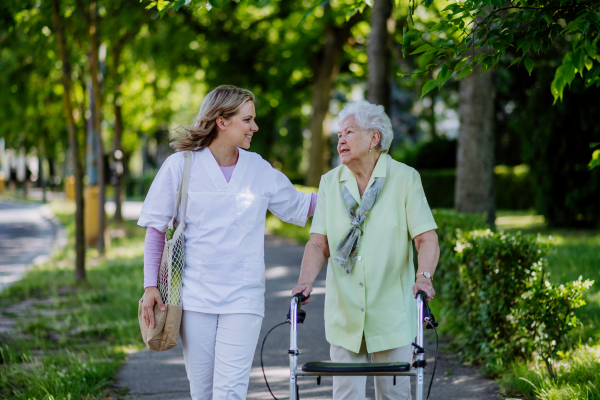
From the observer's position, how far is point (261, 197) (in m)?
3.40

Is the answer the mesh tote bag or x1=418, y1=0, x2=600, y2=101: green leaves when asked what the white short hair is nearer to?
x1=418, y1=0, x2=600, y2=101: green leaves

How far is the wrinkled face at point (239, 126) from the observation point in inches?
132

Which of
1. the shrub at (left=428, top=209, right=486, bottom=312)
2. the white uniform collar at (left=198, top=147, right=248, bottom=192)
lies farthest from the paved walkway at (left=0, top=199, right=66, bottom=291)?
the white uniform collar at (left=198, top=147, right=248, bottom=192)

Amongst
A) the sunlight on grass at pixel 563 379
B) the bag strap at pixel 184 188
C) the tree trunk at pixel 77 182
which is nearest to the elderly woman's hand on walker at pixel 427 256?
the bag strap at pixel 184 188

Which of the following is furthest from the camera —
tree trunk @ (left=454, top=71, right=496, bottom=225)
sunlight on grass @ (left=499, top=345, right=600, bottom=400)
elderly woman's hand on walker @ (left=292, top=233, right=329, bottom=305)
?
tree trunk @ (left=454, top=71, right=496, bottom=225)

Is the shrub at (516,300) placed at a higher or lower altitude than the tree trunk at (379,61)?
lower

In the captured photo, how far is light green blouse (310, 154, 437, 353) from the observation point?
127 inches

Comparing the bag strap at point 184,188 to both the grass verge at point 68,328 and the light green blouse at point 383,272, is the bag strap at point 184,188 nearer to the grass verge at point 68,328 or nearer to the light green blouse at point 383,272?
the light green blouse at point 383,272

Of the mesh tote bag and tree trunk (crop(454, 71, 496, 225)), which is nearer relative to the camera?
the mesh tote bag

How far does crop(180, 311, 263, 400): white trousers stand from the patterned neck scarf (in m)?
0.53

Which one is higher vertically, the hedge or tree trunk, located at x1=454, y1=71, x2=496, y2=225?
tree trunk, located at x1=454, y1=71, x2=496, y2=225

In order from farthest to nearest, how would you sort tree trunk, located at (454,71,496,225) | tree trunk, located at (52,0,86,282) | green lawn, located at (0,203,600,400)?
tree trunk, located at (52,0,86,282), tree trunk, located at (454,71,496,225), green lawn, located at (0,203,600,400)

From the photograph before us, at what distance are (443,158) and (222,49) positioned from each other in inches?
480

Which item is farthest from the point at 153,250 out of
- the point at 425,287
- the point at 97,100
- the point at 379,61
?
the point at 97,100
